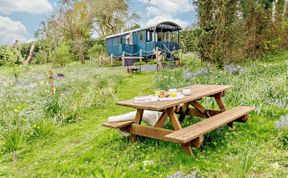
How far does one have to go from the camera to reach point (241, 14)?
10.9m

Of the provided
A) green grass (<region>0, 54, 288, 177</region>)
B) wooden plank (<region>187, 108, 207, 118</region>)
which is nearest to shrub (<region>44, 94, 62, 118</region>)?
green grass (<region>0, 54, 288, 177</region>)

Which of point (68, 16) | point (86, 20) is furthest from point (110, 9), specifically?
point (68, 16)

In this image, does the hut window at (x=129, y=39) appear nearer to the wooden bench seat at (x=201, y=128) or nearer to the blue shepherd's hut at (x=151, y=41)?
the blue shepherd's hut at (x=151, y=41)

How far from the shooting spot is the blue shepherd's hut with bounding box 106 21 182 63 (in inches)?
770

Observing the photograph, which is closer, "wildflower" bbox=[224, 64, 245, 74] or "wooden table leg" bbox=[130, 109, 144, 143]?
"wooden table leg" bbox=[130, 109, 144, 143]

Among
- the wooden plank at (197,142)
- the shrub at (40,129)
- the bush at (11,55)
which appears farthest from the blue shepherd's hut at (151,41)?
the wooden plank at (197,142)

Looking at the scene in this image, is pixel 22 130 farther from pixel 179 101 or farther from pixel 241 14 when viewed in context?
pixel 241 14

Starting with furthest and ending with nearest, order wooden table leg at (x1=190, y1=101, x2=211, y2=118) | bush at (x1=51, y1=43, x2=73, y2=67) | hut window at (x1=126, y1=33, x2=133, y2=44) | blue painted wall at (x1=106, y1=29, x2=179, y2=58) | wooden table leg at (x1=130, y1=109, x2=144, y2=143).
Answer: hut window at (x1=126, y1=33, x2=133, y2=44) < blue painted wall at (x1=106, y1=29, x2=179, y2=58) < bush at (x1=51, y1=43, x2=73, y2=67) < wooden table leg at (x1=190, y1=101, x2=211, y2=118) < wooden table leg at (x1=130, y1=109, x2=144, y2=143)

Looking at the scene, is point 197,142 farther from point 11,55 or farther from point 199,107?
point 11,55

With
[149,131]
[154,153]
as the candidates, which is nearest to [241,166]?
[154,153]

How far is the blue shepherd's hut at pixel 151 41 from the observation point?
64.1 feet

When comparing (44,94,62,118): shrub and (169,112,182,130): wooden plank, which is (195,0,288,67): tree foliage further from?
(169,112,182,130): wooden plank

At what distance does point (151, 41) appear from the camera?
20.1 m

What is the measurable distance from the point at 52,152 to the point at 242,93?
3.96m
